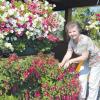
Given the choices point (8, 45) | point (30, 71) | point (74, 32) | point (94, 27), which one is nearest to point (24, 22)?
point (8, 45)

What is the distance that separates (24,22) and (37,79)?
876 millimetres

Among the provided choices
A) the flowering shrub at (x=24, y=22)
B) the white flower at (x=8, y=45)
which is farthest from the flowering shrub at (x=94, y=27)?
the white flower at (x=8, y=45)

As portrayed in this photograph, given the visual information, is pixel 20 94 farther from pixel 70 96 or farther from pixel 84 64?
pixel 84 64

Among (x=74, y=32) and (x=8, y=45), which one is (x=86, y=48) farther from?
(x=8, y=45)

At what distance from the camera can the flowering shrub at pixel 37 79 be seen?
4.87 metres

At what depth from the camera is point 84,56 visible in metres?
5.45

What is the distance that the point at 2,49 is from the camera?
5.46 m

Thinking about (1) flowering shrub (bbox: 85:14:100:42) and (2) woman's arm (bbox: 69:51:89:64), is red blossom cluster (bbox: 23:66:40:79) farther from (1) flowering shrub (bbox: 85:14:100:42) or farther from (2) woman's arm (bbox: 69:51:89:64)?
(1) flowering shrub (bbox: 85:14:100:42)

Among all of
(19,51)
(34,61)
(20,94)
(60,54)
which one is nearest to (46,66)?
(34,61)

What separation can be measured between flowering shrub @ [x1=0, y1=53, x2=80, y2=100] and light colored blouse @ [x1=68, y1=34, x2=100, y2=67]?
1.36 ft

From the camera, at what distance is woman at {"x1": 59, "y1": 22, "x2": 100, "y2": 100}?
5.42m

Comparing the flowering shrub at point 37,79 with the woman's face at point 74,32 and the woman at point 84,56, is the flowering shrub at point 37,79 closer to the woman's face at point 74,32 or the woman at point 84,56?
the woman at point 84,56

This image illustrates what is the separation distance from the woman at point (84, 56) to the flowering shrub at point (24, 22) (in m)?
0.43

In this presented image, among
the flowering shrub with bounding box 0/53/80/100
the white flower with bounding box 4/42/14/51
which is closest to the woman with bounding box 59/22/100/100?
the flowering shrub with bounding box 0/53/80/100
